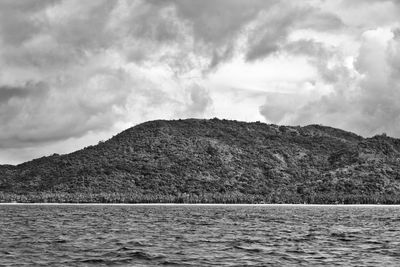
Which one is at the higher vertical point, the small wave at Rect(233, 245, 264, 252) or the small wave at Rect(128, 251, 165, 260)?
the small wave at Rect(233, 245, 264, 252)

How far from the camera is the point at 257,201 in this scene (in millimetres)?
162875

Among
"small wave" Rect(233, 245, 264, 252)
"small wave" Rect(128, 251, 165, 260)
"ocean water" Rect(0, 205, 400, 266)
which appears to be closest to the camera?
"ocean water" Rect(0, 205, 400, 266)

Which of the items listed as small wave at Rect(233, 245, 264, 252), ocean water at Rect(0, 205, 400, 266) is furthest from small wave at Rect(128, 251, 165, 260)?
small wave at Rect(233, 245, 264, 252)

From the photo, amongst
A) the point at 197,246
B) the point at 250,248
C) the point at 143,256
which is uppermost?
the point at 197,246

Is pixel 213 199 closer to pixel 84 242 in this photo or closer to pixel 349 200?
pixel 349 200

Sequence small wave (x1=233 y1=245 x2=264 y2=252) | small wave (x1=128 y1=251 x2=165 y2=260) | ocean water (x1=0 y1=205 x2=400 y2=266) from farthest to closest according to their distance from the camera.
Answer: small wave (x1=233 y1=245 x2=264 y2=252) < small wave (x1=128 y1=251 x2=165 y2=260) < ocean water (x1=0 y1=205 x2=400 y2=266)

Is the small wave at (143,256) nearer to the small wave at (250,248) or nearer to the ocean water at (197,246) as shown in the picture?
the ocean water at (197,246)

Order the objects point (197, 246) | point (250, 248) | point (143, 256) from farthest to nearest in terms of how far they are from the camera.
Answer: point (197, 246)
point (250, 248)
point (143, 256)

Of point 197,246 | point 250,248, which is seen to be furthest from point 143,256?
point 250,248

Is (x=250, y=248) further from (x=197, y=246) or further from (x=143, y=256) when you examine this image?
(x=143, y=256)

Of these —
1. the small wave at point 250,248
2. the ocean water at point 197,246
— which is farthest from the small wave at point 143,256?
the small wave at point 250,248

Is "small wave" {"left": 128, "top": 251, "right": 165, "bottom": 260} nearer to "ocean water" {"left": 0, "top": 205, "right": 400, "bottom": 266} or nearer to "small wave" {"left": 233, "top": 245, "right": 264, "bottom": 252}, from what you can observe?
"ocean water" {"left": 0, "top": 205, "right": 400, "bottom": 266}

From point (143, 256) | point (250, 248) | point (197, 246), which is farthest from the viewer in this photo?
point (197, 246)

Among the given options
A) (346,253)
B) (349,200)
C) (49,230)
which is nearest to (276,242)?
(346,253)
